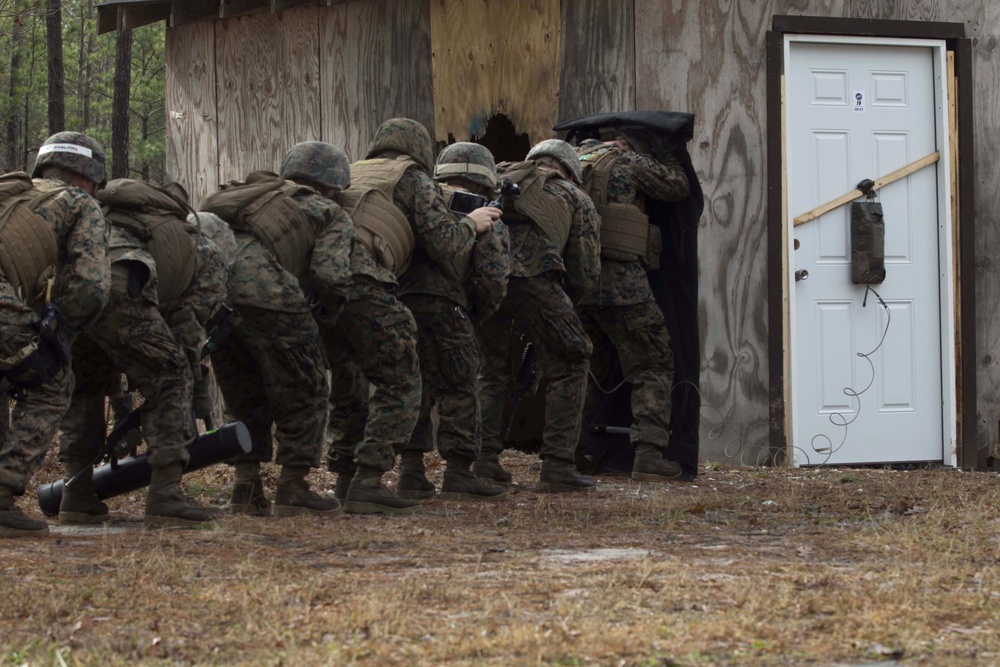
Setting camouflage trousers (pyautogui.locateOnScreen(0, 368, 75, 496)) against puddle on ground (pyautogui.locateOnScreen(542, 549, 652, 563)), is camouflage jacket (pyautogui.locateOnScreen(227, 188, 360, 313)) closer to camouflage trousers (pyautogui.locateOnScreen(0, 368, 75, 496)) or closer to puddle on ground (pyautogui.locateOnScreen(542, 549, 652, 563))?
camouflage trousers (pyautogui.locateOnScreen(0, 368, 75, 496))

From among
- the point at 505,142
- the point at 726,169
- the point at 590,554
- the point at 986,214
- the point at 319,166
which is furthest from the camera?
the point at 505,142

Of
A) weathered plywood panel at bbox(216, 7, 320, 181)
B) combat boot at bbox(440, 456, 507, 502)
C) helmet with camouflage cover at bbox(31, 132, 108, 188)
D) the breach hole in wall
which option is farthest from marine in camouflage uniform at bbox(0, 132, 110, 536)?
the breach hole in wall

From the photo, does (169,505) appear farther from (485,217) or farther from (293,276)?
(485,217)

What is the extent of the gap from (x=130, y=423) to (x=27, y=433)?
722 mm

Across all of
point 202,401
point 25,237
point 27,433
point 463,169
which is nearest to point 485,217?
point 463,169

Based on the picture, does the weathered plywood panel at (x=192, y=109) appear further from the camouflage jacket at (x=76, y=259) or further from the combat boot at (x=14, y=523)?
the combat boot at (x=14, y=523)

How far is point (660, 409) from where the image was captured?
8.77 metres

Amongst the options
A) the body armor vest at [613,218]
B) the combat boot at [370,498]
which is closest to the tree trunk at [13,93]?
the body armor vest at [613,218]

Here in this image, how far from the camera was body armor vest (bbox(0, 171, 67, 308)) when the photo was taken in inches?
227

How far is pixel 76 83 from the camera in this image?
23562 millimetres

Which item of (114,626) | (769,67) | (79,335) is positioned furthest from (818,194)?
(114,626)

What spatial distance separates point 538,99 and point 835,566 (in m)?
5.32

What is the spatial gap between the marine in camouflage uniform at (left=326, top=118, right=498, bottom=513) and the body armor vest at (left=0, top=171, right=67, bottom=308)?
1.47 metres

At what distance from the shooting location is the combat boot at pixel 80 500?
6742 mm
